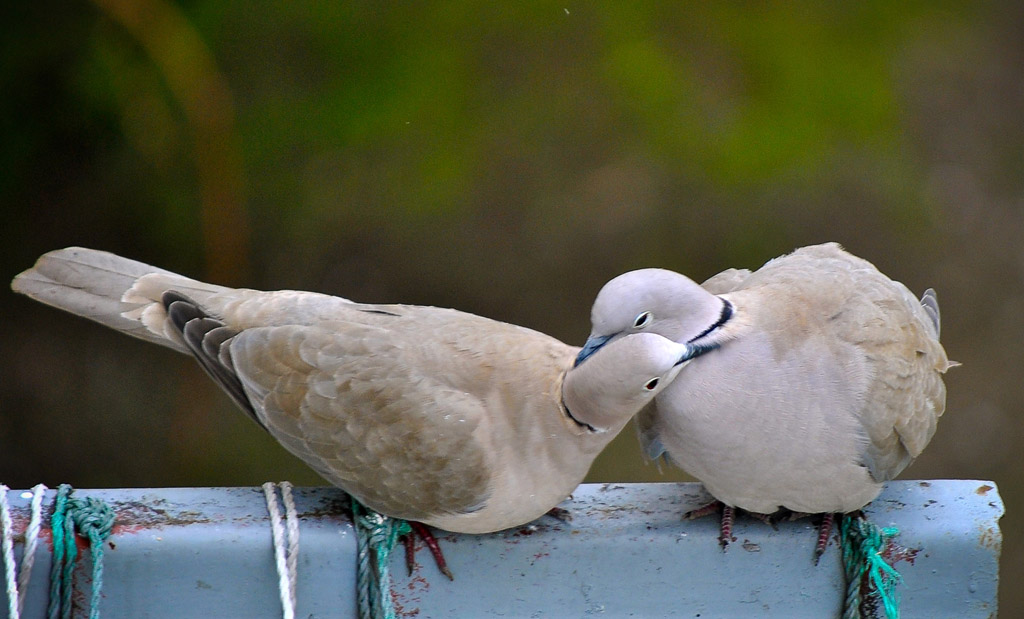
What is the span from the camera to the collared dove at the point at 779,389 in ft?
6.54

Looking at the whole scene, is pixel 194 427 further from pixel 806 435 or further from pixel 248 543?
pixel 806 435

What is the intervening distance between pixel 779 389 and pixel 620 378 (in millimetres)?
332

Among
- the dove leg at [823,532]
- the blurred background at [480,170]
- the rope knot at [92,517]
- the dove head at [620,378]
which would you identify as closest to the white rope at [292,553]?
the rope knot at [92,517]

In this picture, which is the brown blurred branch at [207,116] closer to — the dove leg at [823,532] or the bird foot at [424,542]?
the bird foot at [424,542]

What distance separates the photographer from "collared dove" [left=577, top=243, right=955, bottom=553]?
1.99 m

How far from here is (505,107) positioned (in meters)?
A: 3.95

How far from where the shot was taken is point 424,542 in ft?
6.94

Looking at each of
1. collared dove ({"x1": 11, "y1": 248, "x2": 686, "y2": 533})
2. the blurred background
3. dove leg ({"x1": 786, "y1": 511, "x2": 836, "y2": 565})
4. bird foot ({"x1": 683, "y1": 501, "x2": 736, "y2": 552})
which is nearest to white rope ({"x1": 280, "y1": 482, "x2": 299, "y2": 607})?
collared dove ({"x1": 11, "y1": 248, "x2": 686, "y2": 533})

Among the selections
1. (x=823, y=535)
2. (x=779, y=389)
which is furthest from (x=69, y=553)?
(x=823, y=535)

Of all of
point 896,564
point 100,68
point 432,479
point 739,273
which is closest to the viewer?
point 432,479

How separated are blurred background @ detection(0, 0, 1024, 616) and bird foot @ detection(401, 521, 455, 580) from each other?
1917 mm

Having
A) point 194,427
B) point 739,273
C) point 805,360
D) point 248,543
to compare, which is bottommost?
point 248,543

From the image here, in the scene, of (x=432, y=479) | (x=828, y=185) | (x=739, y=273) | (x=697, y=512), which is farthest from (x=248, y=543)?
(x=828, y=185)

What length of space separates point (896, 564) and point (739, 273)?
2.32 ft
